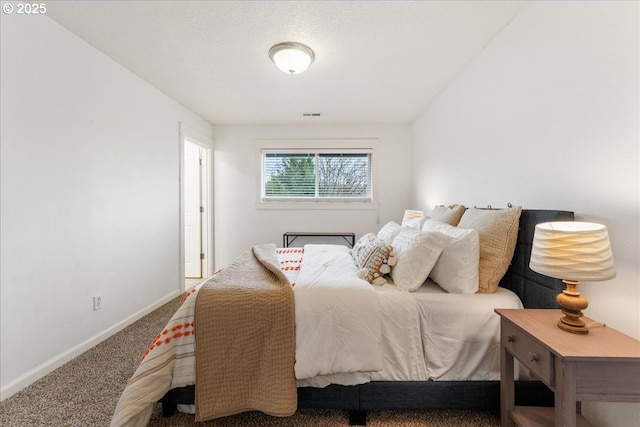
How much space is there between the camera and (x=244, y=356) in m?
1.34

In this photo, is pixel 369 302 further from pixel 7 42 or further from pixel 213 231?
pixel 213 231

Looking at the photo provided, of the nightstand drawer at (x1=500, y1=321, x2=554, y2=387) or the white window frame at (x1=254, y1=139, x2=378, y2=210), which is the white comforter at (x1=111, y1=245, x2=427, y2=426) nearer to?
the nightstand drawer at (x1=500, y1=321, x2=554, y2=387)

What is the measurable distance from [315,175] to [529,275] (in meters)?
3.19

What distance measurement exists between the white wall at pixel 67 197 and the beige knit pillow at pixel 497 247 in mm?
2849

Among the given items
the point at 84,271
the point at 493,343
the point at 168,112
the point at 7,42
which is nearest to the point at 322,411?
the point at 493,343

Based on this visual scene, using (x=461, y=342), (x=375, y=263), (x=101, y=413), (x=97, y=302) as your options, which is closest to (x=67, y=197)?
(x=97, y=302)

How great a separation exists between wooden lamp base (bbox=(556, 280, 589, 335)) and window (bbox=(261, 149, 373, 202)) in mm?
3223

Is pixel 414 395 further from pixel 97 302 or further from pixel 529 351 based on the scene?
→ pixel 97 302

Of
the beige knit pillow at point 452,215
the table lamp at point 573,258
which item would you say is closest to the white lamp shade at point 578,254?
the table lamp at point 573,258

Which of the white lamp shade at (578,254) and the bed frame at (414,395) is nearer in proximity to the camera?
the white lamp shade at (578,254)

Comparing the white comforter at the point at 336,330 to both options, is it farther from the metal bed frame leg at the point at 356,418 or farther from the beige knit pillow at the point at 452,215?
the beige knit pillow at the point at 452,215

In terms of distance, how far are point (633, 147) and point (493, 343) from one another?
3.59ft

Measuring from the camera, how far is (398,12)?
5.74ft

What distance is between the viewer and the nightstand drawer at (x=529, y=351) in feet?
3.28
